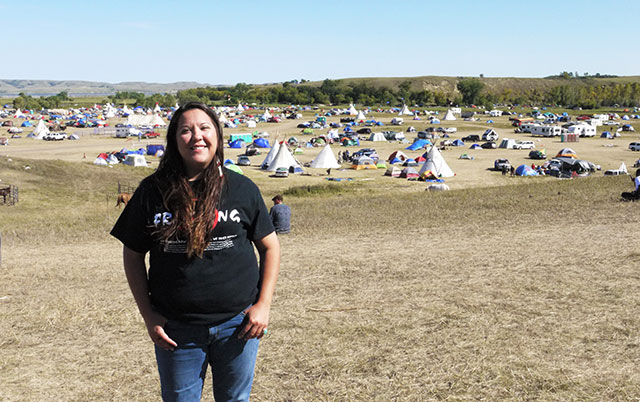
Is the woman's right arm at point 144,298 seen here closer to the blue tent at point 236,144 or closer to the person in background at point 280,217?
the person in background at point 280,217

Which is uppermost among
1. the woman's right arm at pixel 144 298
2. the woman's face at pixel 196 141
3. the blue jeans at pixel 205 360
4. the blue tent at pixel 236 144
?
the woman's face at pixel 196 141

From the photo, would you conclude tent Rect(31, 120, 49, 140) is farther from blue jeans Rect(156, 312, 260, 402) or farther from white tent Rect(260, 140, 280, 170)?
blue jeans Rect(156, 312, 260, 402)

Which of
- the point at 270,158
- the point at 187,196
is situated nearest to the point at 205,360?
the point at 187,196

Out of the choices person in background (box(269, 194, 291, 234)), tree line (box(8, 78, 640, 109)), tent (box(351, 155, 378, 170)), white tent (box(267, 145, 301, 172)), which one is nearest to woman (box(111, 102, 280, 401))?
person in background (box(269, 194, 291, 234))

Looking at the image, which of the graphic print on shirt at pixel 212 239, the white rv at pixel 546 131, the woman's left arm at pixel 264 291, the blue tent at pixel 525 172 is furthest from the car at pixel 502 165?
the graphic print on shirt at pixel 212 239

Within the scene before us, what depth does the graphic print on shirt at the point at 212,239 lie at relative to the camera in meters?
2.99

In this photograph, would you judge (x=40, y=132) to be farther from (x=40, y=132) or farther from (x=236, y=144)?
(x=236, y=144)

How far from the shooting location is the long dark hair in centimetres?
295

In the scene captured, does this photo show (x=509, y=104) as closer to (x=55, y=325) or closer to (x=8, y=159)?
(x=8, y=159)

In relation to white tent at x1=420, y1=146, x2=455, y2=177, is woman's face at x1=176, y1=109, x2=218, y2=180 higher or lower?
higher

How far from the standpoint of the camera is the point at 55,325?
22.8ft

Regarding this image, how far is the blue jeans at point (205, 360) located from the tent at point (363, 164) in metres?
38.1

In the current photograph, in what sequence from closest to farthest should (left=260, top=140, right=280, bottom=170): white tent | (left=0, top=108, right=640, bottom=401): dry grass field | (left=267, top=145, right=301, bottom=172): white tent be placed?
1. (left=0, top=108, right=640, bottom=401): dry grass field
2. (left=267, top=145, right=301, bottom=172): white tent
3. (left=260, top=140, right=280, bottom=170): white tent

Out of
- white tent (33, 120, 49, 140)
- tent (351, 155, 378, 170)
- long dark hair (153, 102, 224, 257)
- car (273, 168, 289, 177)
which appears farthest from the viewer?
white tent (33, 120, 49, 140)
